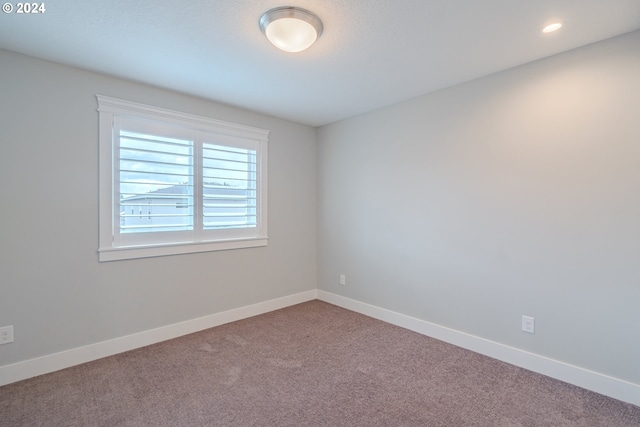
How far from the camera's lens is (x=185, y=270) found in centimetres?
311

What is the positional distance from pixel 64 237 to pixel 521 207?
3.83 m

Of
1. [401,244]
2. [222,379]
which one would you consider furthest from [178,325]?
[401,244]

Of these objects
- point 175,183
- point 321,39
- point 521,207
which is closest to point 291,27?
point 321,39

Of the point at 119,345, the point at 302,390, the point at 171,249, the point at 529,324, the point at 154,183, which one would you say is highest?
the point at 154,183

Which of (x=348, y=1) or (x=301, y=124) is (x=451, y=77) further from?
(x=301, y=124)

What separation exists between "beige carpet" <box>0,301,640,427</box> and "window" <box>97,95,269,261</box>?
39.8 inches

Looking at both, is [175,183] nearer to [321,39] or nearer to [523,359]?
[321,39]

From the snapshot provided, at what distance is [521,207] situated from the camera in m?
2.50

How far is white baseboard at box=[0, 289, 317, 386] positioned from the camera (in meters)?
2.26

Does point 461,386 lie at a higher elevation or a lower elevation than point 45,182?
lower

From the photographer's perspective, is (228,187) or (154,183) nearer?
(154,183)

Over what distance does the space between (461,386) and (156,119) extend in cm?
352

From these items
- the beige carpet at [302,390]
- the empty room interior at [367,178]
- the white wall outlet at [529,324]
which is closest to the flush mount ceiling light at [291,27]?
the empty room interior at [367,178]

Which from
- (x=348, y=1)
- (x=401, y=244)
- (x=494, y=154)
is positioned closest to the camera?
(x=348, y=1)
